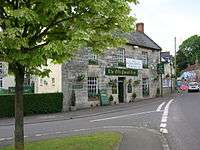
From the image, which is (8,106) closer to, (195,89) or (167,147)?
(167,147)

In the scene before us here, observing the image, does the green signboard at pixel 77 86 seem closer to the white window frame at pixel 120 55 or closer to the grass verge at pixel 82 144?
the white window frame at pixel 120 55

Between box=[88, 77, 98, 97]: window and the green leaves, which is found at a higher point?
the green leaves

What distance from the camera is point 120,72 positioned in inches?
1636

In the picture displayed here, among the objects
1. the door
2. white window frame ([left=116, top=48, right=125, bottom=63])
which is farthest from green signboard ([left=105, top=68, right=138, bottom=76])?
the door

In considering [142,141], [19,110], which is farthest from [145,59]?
[19,110]

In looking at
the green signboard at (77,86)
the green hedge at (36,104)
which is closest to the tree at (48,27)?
the green hedge at (36,104)

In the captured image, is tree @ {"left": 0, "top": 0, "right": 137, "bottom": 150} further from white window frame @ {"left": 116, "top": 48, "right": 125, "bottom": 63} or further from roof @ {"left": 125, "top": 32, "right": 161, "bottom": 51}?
roof @ {"left": 125, "top": 32, "right": 161, "bottom": 51}

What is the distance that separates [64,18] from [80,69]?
2456cm

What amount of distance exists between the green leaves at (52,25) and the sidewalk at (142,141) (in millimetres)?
3505

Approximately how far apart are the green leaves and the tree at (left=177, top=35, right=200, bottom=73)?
118 metres

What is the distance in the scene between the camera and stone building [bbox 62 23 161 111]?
113 feet

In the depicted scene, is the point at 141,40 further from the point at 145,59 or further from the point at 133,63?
the point at 133,63

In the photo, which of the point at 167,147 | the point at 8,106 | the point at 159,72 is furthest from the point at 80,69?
the point at 167,147

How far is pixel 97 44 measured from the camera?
39.4 ft
